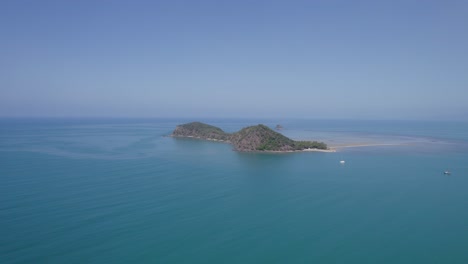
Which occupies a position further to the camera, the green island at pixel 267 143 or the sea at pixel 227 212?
the green island at pixel 267 143

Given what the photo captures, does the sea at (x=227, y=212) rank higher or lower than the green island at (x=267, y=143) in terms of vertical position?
lower

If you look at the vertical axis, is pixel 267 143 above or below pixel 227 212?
above

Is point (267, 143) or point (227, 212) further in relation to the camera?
point (267, 143)

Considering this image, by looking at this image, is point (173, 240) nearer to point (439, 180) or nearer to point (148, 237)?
point (148, 237)

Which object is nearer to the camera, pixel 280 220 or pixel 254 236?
pixel 254 236

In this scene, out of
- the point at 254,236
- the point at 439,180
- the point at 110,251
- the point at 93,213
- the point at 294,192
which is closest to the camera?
the point at 110,251

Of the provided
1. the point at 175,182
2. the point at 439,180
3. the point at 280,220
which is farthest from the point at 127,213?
the point at 439,180

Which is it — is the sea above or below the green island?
below

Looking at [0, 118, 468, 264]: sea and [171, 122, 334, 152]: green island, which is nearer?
[0, 118, 468, 264]: sea
